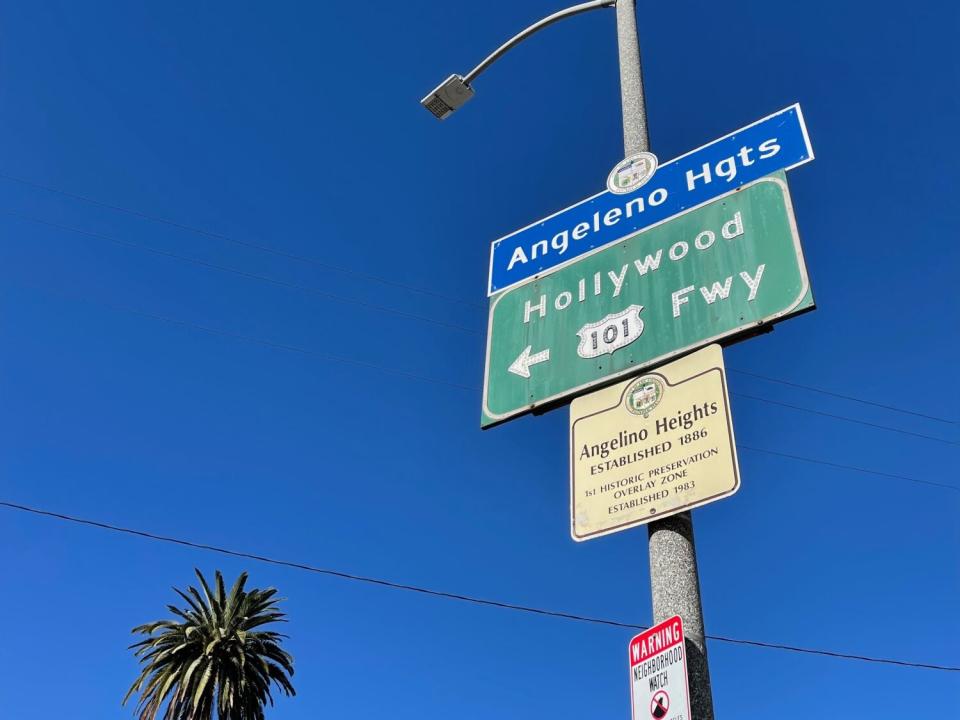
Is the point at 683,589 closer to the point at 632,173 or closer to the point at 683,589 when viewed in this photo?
the point at 683,589

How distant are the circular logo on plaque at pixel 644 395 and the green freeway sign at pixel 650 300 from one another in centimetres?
9

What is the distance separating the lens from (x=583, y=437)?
4.09 metres

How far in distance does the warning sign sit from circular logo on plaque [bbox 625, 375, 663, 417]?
105 centimetres

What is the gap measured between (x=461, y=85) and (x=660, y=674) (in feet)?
18.1

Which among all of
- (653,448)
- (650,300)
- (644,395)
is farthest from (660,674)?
(650,300)

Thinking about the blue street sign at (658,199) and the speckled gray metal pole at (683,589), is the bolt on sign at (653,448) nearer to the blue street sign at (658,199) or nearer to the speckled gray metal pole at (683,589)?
the speckled gray metal pole at (683,589)

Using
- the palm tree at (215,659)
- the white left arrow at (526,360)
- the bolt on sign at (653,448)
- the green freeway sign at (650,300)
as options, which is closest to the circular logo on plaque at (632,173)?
the green freeway sign at (650,300)

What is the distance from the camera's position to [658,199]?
186 inches

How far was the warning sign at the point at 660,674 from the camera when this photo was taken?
305 centimetres

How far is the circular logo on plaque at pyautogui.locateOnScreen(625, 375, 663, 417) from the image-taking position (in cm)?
392

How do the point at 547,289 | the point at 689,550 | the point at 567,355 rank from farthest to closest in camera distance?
the point at 547,289 < the point at 567,355 < the point at 689,550

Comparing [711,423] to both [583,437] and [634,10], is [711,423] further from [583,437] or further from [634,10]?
[634,10]

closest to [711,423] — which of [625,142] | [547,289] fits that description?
[547,289]

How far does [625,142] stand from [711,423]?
2.38 metres
